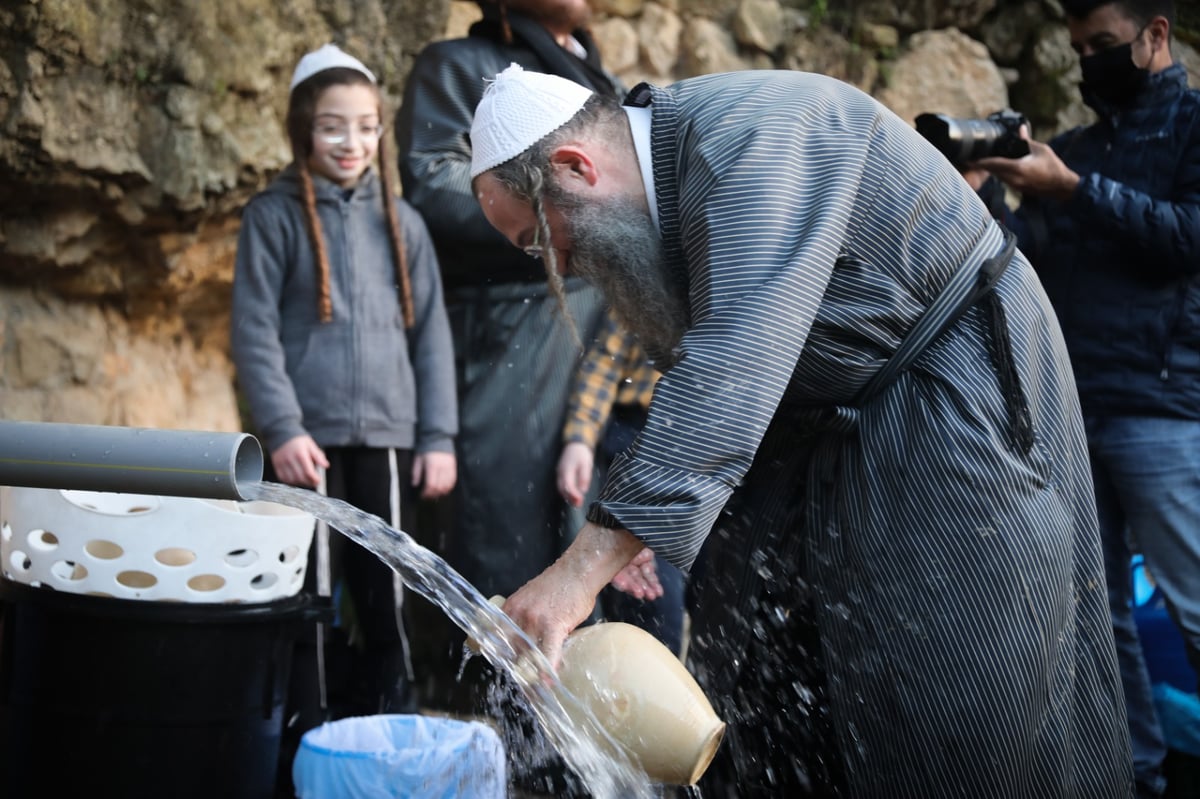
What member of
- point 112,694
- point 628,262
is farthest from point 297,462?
point 628,262

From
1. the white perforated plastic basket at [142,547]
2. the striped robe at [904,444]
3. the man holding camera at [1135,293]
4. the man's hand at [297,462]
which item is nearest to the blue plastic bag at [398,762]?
the white perforated plastic basket at [142,547]

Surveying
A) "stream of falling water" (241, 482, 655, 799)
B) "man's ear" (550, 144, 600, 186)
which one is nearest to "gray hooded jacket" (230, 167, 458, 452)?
"stream of falling water" (241, 482, 655, 799)

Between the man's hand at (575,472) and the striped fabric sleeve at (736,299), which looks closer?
the striped fabric sleeve at (736,299)

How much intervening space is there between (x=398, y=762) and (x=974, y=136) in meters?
2.00

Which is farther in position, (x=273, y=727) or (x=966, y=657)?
(x=273, y=727)

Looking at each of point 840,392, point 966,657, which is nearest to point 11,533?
point 840,392

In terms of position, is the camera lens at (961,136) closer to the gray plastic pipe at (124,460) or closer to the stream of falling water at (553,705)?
the stream of falling water at (553,705)

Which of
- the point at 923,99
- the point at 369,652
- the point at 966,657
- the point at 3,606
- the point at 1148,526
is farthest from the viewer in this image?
the point at 923,99

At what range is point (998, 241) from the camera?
6.89ft

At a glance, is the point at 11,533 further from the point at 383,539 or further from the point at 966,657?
the point at 966,657

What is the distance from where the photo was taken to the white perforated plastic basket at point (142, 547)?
7.90 ft

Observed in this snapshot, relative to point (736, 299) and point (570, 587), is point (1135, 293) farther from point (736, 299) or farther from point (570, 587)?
point (570, 587)

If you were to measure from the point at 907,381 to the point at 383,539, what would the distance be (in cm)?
95

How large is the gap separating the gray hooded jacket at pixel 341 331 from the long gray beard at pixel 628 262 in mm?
1340
